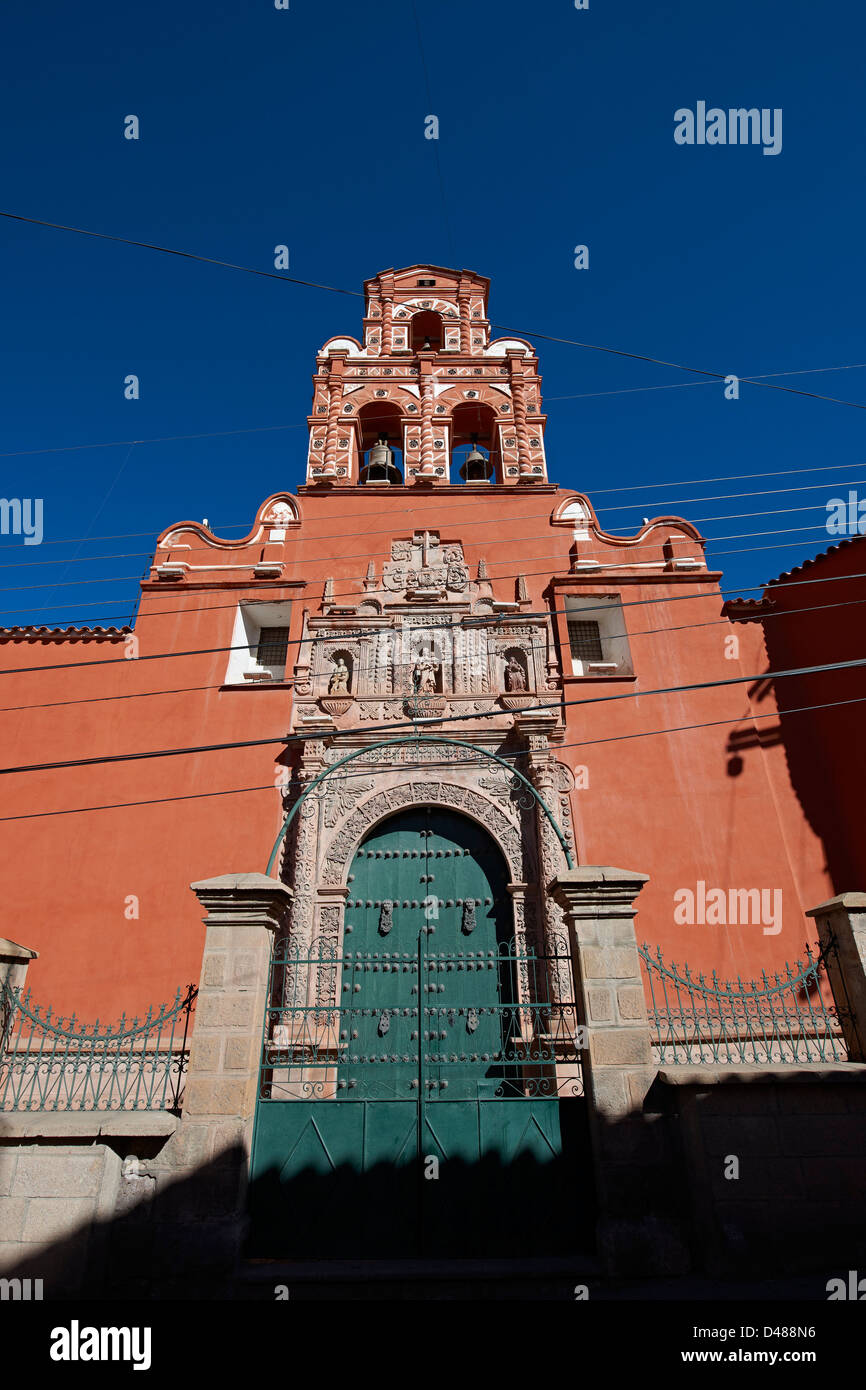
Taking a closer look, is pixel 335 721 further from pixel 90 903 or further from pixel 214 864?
pixel 90 903

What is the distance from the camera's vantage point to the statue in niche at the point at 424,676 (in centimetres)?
1001

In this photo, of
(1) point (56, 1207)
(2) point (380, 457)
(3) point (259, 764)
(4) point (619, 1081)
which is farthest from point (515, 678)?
(1) point (56, 1207)

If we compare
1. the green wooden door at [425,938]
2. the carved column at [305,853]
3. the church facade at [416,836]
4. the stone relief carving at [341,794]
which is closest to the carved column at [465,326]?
the church facade at [416,836]

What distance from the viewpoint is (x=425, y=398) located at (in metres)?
13.0

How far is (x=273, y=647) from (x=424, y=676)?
2569mm

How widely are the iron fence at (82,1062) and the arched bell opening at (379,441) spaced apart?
8.43 meters

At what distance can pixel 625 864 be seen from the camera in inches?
345

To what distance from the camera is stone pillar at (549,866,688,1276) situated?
180 inches

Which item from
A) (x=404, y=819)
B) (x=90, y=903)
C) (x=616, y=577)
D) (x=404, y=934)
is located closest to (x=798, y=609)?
(x=616, y=577)

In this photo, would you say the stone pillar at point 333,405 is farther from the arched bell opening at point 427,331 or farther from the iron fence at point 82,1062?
the iron fence at point 82,1062

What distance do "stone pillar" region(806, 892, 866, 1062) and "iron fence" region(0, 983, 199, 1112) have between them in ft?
15.8

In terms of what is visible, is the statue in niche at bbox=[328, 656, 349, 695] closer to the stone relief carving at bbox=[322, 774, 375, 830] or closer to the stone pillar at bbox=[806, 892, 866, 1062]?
the stone relief carving at bbox=[322, 774, 375, 830]

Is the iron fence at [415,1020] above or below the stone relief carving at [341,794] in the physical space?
below

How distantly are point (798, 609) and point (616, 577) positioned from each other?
100 inches
